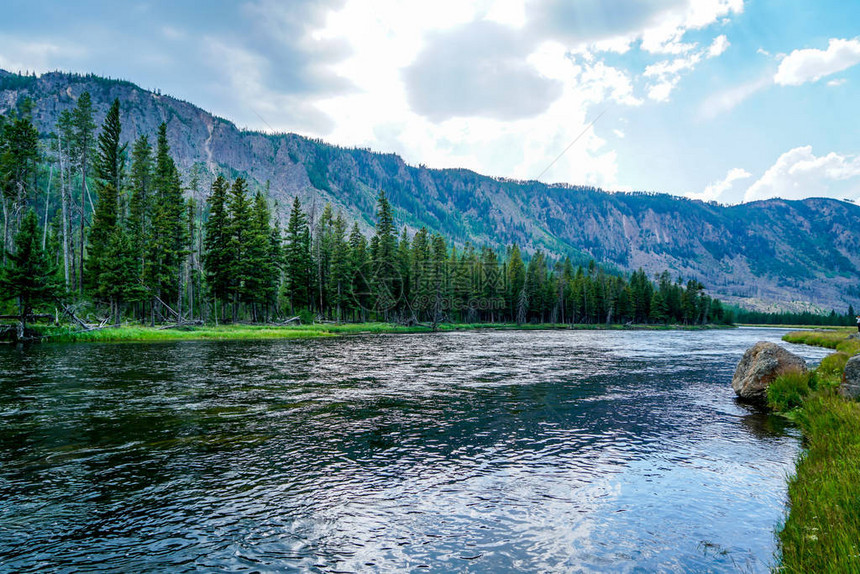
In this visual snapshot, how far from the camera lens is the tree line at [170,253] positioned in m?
55.4

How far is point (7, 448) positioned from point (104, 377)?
12936mm

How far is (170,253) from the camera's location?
63125mm

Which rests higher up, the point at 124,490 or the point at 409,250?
the point at 409,250

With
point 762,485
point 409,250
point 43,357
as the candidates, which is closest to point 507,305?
point 409,250

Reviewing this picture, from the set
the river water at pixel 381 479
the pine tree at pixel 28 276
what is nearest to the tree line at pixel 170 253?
the pine tree at pixel 28 276

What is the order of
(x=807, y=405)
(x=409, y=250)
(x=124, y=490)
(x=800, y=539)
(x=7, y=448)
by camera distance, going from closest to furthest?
(x=800, y=539) → (x=124, y=490) → (x=7, y=448) → (x=807, y=405) → (x=409, y=250)

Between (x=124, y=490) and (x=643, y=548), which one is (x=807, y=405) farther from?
(x=124, y=490)

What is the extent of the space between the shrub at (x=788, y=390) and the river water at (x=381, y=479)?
163 centimetres

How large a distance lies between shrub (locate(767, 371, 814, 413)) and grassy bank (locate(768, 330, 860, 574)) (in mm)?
1490

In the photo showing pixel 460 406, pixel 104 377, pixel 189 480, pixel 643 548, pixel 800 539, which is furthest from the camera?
pixel 104 377

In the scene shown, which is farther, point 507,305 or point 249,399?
point 507,305

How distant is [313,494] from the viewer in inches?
352

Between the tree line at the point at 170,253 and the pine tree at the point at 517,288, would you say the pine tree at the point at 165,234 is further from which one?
the pine tree at the point at 517,288

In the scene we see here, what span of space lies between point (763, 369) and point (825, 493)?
598 inches
